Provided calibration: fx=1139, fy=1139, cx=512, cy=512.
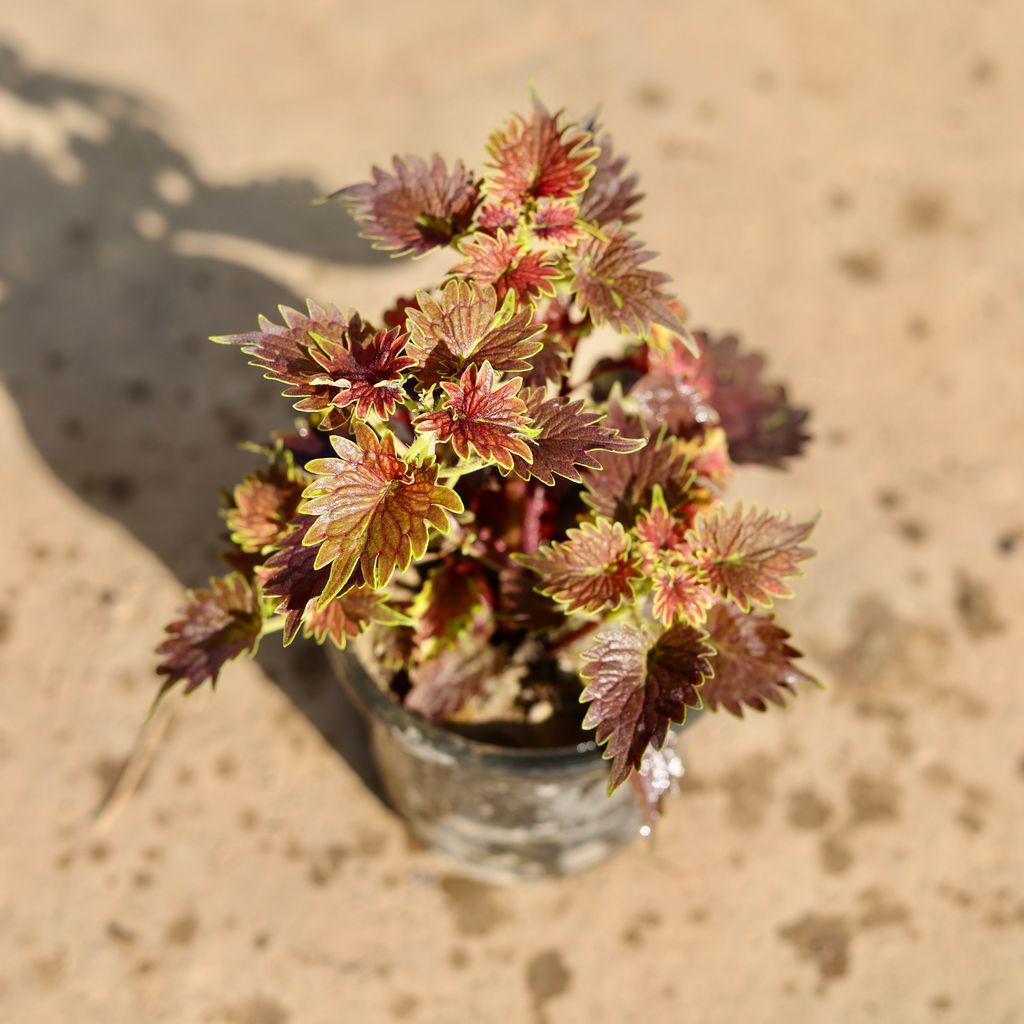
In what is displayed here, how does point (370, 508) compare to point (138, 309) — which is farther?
point (138, 309)

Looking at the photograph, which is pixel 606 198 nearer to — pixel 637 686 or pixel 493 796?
pixel 637 686

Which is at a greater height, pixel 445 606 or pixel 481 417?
pixel 481 417

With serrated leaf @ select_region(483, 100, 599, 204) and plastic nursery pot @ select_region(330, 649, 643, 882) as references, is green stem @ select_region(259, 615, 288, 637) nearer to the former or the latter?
plastic nursery pot @ select_region(330, 649, 643, 882)

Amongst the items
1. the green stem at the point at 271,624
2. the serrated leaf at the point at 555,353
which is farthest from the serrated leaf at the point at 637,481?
the green stem at the point at 271,624

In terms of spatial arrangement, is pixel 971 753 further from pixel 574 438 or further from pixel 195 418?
pixel 195 418

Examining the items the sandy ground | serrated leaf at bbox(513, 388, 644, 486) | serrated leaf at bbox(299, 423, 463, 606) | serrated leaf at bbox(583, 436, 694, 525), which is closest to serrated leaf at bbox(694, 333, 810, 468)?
serrated leaf at bbox(583, 436, 694, 525)

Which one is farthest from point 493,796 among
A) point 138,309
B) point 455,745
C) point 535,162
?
point 138,309

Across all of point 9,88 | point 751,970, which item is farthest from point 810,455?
point 9,88

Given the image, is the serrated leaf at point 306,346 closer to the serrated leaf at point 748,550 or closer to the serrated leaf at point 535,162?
the serrated leaf at point 535,162
